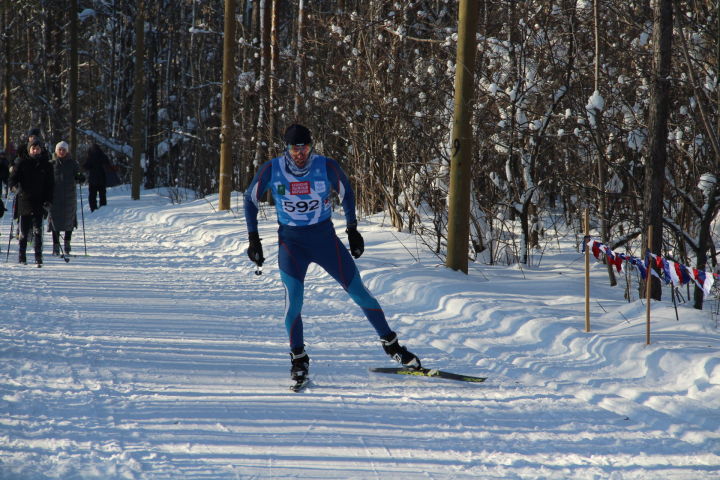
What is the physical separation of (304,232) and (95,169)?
18.5 m

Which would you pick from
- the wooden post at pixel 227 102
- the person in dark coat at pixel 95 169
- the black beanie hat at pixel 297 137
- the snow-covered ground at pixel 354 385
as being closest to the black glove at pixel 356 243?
the black beanie hat at pixel 297 137

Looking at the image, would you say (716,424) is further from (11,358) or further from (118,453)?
(11,358)

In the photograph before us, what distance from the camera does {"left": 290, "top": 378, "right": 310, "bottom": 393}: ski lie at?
562 cm

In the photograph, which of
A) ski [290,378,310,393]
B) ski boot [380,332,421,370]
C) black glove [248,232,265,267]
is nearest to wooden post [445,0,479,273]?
ski boot [380,332,421,370]

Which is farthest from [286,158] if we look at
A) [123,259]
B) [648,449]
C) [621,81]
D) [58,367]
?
[123,259]

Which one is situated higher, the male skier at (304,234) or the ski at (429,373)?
the male skier at (304,234)

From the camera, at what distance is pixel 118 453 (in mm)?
4234

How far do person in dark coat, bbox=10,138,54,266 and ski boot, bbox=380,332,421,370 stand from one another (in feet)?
25.2

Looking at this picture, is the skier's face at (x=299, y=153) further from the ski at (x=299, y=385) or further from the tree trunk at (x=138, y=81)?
the tree trunk at (x=138, y=81)

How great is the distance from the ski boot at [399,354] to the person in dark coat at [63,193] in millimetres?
8431

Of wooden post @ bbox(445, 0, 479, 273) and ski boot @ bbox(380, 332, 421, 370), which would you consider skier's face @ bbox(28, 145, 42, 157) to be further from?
ski boot @ bbox(380, 332, 421, 370)

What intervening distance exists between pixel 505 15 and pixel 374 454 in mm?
8035

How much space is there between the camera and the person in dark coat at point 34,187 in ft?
38.4

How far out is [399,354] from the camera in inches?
238
